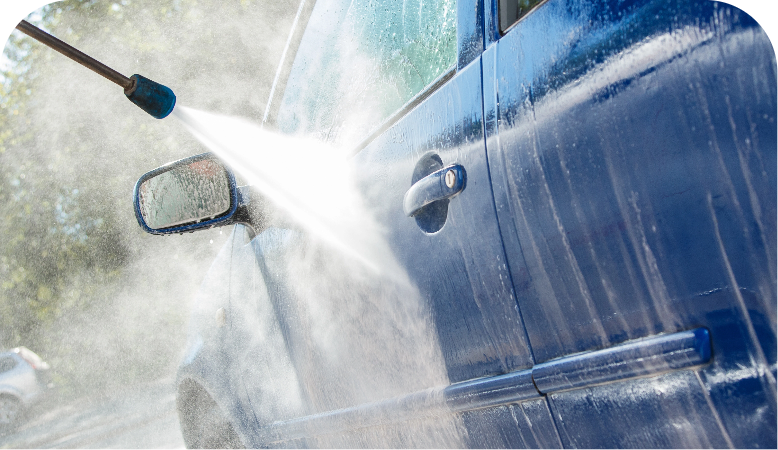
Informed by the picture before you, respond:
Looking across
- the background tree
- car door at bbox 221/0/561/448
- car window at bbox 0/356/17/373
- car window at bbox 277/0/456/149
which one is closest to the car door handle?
car door at bbox 221/0/561/448

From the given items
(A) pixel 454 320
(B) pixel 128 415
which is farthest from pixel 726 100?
(B) pixel 128 415

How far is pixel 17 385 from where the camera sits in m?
10.3

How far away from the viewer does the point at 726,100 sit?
77 centimetres

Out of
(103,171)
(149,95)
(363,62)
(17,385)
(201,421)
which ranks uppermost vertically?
(103,171)

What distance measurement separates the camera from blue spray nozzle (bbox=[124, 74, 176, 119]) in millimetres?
1823

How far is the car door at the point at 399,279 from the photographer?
1.17 meters

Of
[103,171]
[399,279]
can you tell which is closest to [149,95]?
[399,279]

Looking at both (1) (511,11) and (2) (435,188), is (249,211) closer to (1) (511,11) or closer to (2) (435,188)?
(2) (435,188)

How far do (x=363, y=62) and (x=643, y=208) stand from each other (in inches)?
43.2

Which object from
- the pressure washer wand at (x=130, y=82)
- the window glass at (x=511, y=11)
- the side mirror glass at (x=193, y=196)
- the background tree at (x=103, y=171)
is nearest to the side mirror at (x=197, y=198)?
the side mirror glass at (x=193, y=196)

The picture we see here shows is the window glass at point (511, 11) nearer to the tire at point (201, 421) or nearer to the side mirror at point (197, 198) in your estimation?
the side mirror at point (197, 198)

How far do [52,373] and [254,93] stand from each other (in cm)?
698

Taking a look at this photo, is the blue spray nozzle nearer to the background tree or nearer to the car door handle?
the car door handle

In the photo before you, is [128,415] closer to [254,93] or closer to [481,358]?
[254,93]
